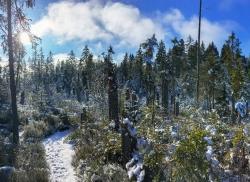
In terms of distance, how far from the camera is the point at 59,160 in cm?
1488

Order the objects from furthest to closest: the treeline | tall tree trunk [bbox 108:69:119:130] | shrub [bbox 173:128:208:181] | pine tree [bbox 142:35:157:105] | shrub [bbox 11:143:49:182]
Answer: pine tree [bbox 142:35:157:105], the treeline, tall tree trunk [bbox 108:69:119:130], shrub [bbox 11:143:49:182], shrub [bbox 173:128:208:181]

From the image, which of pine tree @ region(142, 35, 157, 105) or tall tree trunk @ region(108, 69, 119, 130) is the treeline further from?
tall tree trunk @ region(108, 69, 119, 130)

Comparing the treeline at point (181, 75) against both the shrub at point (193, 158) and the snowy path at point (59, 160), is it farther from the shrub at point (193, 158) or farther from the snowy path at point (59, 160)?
the shrub at point (193, 158)

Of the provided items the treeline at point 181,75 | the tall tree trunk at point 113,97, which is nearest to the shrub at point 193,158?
the tall tree trunk at point 113,97

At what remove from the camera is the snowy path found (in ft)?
38.9

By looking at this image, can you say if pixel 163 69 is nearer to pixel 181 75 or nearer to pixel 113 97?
pixel 181 75

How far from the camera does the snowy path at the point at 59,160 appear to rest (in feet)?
38.9

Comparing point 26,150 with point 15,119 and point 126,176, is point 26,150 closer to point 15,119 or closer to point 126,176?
point 15,119

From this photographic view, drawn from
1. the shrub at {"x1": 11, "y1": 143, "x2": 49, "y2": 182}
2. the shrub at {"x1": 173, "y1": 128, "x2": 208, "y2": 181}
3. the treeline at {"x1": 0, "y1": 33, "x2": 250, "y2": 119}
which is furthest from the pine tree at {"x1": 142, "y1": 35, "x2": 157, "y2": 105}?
the shrub at {"x1": 173, "y1": 128, "x2": 208, "y2": 181}

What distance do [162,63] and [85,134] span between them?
44126 millimetres

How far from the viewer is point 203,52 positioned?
75938 millimetres

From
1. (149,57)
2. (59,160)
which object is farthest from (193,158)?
(149,57)

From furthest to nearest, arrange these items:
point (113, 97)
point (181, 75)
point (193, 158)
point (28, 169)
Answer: point (181, 75) → point (113, 97) → point (28, 169) → point (193, 158)

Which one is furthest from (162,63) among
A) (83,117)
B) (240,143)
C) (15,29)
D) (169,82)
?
(240,143)
